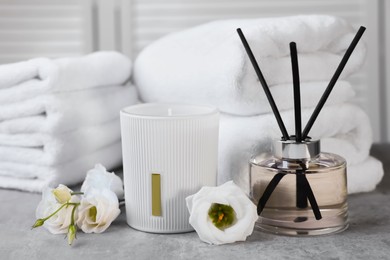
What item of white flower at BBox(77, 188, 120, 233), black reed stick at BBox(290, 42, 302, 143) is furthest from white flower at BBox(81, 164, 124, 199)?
black reed stick at BBox(290, 42, 302, 143)

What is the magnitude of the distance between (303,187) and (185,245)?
0.52 ft

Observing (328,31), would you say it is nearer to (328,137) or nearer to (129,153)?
(328,137)

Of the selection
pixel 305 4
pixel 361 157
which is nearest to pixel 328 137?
pixel 361 157

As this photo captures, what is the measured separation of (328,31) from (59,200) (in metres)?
0.46

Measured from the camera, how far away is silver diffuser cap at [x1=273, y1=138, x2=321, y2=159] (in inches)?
29.9

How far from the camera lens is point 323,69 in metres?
0.94

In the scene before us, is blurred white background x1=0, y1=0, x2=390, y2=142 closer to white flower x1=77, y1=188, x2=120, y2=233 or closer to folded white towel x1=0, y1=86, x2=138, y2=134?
folded white towel x1=0, y1=86, x2=138, y2=134

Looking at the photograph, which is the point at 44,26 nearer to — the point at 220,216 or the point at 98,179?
the point at 98,179

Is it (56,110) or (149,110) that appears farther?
(56,110)

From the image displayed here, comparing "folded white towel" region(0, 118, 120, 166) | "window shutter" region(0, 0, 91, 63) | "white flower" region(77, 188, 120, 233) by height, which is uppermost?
"window shutter" region(0, 0, 91, 63)

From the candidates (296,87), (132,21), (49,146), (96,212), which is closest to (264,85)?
(296,87)

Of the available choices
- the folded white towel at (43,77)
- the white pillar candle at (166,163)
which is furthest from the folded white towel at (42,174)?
the white pillar candle at (166,163)

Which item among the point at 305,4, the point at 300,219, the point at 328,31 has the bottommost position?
the point at 300,219

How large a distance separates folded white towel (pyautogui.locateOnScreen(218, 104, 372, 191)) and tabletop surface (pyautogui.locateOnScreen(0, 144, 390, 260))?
0.42 ft
